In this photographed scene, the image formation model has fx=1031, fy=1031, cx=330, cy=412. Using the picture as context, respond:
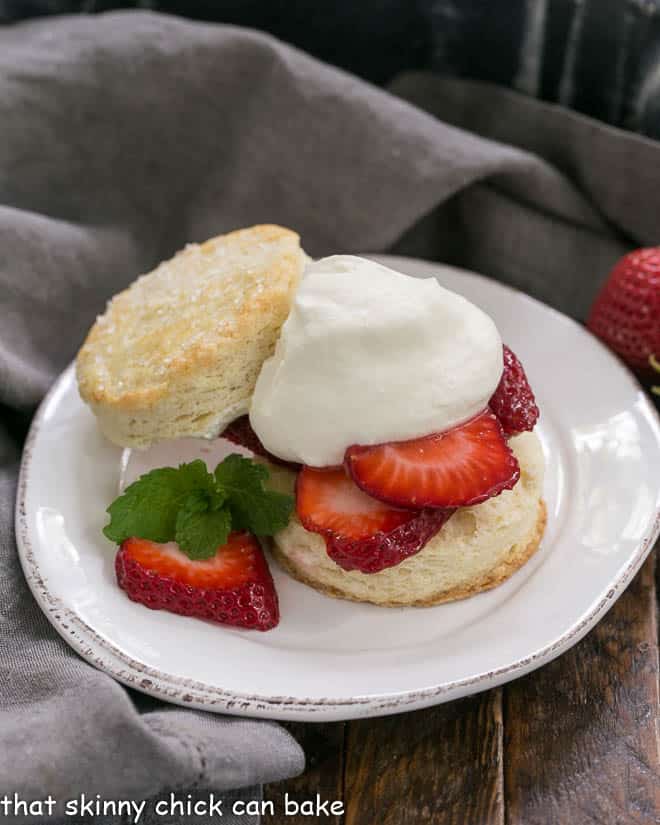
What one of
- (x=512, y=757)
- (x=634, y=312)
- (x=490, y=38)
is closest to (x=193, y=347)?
(x=512, y=757)

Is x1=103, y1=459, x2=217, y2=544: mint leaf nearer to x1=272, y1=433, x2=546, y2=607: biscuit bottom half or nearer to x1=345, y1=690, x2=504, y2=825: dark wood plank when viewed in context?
Answer: x1=272, y1=433, x2=546, y2=607: biscuit bottom half

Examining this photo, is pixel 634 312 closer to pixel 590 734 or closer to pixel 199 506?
pixel 590 734

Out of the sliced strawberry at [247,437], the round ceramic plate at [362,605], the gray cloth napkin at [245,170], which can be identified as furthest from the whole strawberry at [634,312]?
the sliced strawberry at [247,437]

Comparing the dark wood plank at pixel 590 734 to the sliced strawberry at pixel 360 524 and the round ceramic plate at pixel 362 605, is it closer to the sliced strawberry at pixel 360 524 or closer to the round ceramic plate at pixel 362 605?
the round ceramic plate at pixel 362 605

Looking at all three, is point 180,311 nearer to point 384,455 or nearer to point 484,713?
point 384,455

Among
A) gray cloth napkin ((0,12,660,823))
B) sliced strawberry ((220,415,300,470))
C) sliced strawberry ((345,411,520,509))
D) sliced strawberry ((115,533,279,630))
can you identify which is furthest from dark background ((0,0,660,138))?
sliced strawberry ((115,533,279,630))
